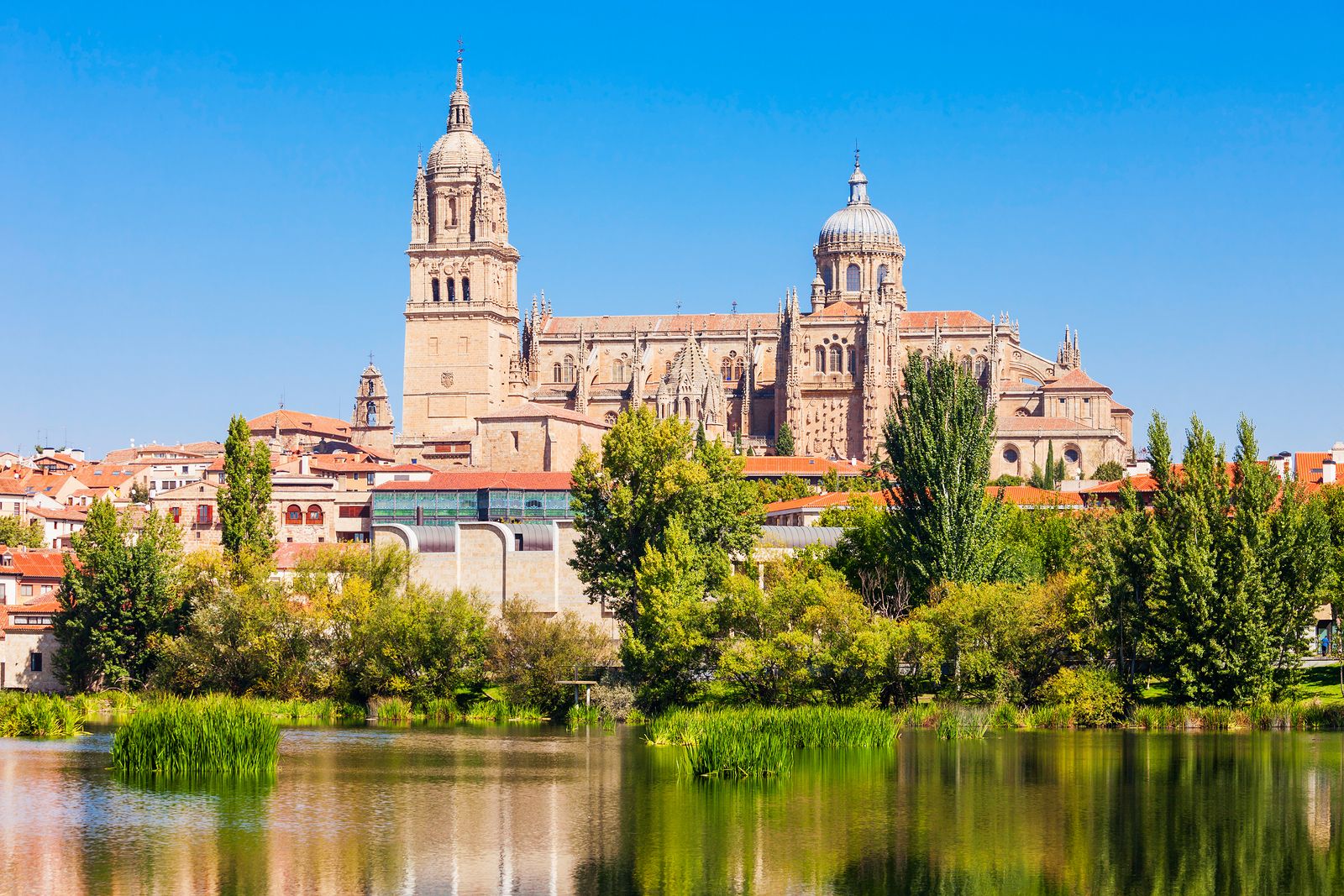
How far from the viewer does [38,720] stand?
4022cm

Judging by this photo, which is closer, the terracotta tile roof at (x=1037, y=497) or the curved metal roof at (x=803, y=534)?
the curved metal roof at (x=803, y=534)

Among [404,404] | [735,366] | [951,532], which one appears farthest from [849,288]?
[951,532]

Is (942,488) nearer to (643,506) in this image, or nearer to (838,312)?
(643,506)

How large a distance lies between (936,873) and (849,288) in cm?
10658

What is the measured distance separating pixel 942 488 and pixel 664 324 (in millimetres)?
81147

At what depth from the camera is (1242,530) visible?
42.2 metres

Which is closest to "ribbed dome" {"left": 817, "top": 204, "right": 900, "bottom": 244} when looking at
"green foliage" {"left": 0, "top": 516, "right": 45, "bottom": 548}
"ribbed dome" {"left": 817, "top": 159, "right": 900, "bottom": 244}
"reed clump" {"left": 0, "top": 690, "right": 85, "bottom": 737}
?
"ribbed dome" {"left": 817, "top": 159, "right": 900, "bottom": 244}

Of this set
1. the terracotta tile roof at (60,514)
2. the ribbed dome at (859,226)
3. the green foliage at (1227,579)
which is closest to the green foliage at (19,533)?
the terracotta tile roof at (60,514)

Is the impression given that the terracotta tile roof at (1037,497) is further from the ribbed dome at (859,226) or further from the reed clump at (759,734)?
the ribbed dome at (859,226)

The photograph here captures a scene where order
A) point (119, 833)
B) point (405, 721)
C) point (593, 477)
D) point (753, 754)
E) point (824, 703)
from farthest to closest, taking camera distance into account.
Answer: point (593, 477)
point (405, 721)
point (824, 703)
point (753, 754)
point (119, 833)

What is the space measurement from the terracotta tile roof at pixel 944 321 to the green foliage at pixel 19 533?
59676 mm

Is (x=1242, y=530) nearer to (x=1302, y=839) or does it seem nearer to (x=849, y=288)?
(x=1302, y=839)

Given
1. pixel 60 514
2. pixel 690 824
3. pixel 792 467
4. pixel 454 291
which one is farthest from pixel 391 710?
pixel 454 291

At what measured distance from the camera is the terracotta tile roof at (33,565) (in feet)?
199
